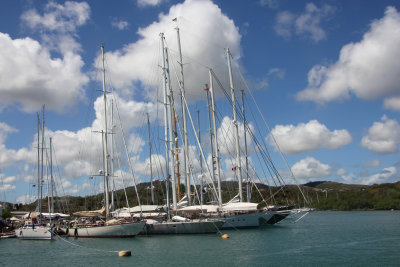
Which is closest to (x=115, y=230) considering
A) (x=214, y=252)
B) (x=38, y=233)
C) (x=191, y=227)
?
(x=191, y=227)

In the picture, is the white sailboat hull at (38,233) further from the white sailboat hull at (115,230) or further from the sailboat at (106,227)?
the white sailboat hull at (115,230)

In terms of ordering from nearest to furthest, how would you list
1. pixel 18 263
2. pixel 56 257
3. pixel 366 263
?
pixel 366 263, pixel 18 263, pixel 56 257

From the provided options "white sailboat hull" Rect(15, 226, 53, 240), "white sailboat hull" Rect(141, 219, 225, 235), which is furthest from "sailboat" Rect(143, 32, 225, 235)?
"white sailboat hull" Rect(15, 226, 53, 240)

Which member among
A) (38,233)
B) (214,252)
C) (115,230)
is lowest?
(214,252)

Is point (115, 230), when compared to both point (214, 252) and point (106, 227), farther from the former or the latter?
point (214, 252)

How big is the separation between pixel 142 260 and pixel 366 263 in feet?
61.8

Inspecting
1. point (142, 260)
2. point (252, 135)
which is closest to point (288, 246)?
point (142, 260)

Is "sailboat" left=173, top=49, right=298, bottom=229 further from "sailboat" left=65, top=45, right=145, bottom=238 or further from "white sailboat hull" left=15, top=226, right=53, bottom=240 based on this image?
"white sailboat hull" left=15, top=226, right=53, bottom=240

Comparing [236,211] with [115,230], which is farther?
[236,211]

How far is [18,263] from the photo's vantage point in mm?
34656

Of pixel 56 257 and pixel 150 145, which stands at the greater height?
pixel 150 145

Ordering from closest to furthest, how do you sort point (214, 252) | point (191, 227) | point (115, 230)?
point (214, 252)
point (191, 227)
point (115, 230)

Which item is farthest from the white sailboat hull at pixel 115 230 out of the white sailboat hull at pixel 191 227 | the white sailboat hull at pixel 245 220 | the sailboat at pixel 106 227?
the white sailboat hull at pixel 245 220

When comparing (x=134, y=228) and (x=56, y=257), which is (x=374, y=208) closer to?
(x=134, y=228)
